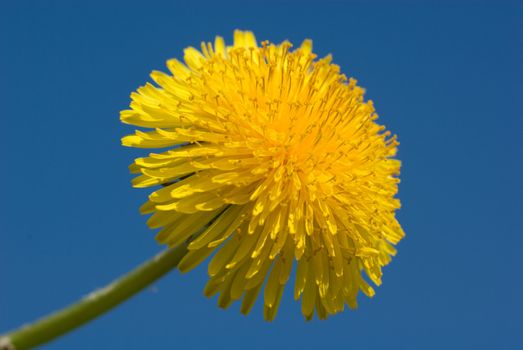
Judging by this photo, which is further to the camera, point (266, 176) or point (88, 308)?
point (266, 176)

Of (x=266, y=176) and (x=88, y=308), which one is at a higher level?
(x=266, y=176)

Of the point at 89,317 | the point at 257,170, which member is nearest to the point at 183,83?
the point at 257,170

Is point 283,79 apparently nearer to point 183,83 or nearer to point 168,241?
point 183,83

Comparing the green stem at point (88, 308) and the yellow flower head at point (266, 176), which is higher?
the yellow flower head at point (266, 176)

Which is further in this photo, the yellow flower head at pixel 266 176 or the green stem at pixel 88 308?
the yellow flower head at pixel 266 176
